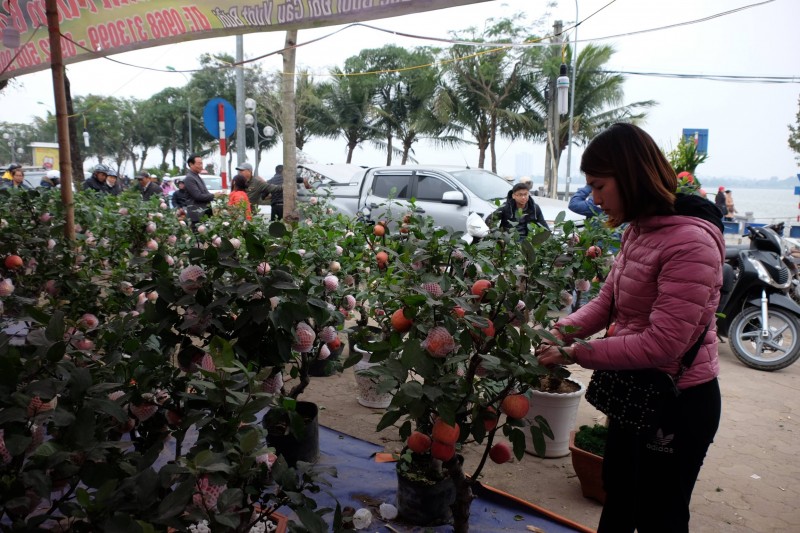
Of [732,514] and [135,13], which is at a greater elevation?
[135,13]

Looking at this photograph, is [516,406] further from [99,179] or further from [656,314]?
[99,179]

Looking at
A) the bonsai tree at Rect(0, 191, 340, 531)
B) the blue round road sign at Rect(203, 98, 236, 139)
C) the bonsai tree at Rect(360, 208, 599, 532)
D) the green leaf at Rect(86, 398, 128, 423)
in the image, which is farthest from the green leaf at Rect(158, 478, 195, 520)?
the blue round road sign at Rect(203, 98, 236, 139)

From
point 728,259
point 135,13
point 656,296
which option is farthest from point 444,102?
point 656,296

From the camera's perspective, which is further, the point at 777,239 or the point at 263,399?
the point at 777,239

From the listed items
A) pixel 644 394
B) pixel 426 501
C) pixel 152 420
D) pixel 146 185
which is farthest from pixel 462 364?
pixel 146 185

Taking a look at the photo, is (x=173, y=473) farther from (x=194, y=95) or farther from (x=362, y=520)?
(x=194, y=95)

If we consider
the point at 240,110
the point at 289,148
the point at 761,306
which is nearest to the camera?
the point at 761,306

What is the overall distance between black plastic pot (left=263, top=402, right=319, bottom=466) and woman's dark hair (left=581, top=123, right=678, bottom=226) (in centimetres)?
184

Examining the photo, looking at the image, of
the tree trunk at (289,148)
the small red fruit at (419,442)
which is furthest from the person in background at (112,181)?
the small red fruit at (419,442)

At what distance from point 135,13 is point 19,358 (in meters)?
2.49

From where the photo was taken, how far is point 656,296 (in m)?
1.58

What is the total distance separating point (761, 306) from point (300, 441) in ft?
13.9

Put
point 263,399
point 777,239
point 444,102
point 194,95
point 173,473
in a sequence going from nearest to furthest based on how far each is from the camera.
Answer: point 173,473 < point 263,399 < point 777,239 < point 444,102 < point 194,95

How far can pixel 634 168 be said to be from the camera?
A: 5.05 ft
